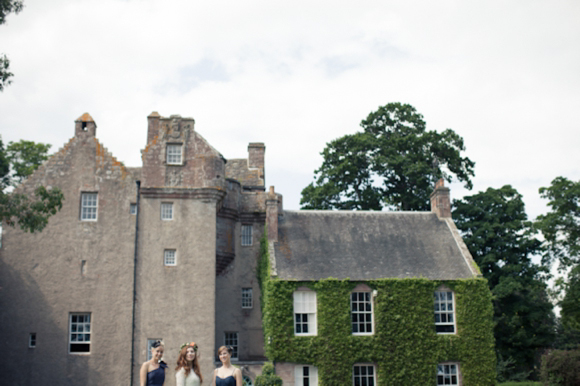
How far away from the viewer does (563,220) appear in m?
36.8

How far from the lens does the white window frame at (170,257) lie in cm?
2791

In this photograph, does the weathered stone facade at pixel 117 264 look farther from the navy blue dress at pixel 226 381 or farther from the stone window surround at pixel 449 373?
the navy blue dress at pixel 226 381

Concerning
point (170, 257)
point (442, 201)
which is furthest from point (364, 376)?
point (442, 201)

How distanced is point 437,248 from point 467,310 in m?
3.79

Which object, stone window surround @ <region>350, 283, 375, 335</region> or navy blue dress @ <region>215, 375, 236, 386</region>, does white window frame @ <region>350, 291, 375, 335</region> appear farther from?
navy blue dress @ <region>215, 375, 236, 386</region>

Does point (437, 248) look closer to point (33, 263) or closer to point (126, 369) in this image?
point (126, 369)

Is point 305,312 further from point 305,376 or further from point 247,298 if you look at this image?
point 247,298

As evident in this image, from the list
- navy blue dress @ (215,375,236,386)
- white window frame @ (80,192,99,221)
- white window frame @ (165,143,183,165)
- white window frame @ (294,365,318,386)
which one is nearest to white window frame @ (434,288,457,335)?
white window frame @ (294,365,318,386)

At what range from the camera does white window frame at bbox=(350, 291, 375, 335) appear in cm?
2798

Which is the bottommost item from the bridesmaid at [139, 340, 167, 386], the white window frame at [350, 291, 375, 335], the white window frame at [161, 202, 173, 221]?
the bridesmaid at [139, 340, 167, 386]

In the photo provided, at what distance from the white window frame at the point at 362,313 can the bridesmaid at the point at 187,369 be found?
62.3 feet

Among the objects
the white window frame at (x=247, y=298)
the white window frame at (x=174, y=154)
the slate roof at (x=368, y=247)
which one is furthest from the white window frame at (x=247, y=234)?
the white window frame at (x=174, y=154)

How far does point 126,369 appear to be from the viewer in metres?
26.5

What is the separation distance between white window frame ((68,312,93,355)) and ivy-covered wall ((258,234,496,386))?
8458mm
